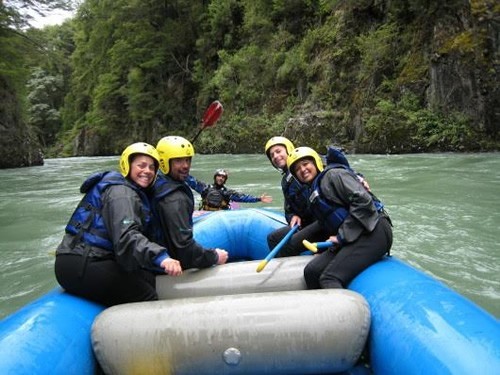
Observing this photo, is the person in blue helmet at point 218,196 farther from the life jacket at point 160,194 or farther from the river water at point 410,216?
the life jacket at point 160,194

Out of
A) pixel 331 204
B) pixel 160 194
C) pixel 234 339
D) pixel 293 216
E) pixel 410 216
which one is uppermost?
pixel 160 194

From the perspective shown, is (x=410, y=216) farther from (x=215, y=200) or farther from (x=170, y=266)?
(x=170, y=266)

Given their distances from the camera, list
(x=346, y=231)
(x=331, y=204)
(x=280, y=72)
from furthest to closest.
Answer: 1. (x=280, y=72)
2. (x=331, y=204)
3. (x=346, y=231)

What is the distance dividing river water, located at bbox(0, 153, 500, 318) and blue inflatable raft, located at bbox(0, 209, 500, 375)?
0.84 metres

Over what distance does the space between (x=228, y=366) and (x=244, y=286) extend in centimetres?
70

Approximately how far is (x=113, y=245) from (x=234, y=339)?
75cm

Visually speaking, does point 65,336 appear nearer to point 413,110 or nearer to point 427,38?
point 413,110

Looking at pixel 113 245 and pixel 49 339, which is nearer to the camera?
pixel 49 339

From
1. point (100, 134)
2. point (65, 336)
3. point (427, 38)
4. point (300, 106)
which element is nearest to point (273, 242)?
point (65, 336)

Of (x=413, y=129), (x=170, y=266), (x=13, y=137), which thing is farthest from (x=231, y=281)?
(x=13, y=137)

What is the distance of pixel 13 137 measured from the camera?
1691 cm

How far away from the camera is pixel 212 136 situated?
20844 millimetres

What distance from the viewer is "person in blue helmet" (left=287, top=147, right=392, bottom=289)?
2.74 metres

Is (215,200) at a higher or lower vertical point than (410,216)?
higher
